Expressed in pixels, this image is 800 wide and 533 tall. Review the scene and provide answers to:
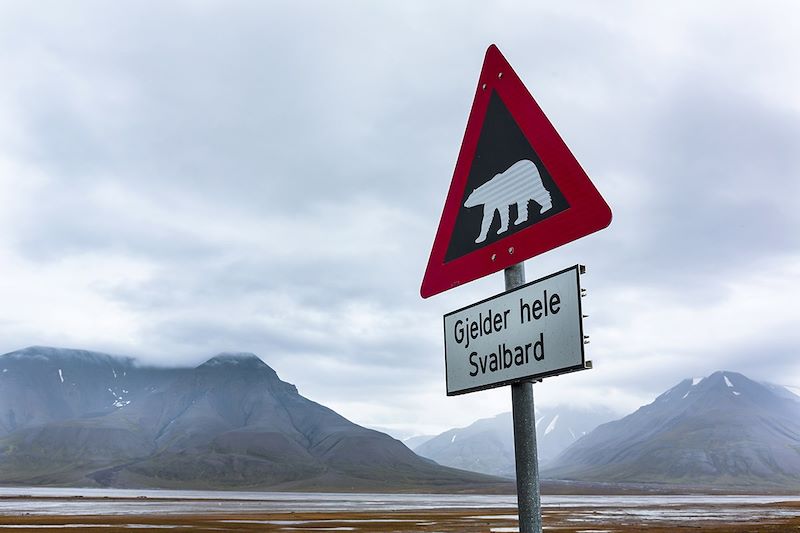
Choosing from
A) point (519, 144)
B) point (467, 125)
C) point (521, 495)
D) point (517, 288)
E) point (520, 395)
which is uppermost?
point (467, 125)

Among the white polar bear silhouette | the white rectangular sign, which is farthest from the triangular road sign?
the white rectangular sign

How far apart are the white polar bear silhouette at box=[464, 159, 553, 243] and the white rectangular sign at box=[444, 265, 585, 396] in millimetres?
421

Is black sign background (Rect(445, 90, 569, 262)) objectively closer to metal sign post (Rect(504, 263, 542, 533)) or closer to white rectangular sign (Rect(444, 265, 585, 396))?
white rectangular sign (Rect(444, 265, 585, 396))

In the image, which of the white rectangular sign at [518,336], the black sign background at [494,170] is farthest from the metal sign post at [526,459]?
the black sign background at [494,170]

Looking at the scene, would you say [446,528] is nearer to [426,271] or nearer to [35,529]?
[35,529]

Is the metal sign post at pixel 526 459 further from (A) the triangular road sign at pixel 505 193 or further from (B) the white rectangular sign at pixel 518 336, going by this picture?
(A) the triangular road sign at pixel 505 193

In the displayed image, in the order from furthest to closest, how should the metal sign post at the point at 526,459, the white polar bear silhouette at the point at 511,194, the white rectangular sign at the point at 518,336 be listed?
the white polar bear silhouette at the point at 511,194 < the metal sign post at the point at 526,459 < the white rectangular sign at the point at 518,336

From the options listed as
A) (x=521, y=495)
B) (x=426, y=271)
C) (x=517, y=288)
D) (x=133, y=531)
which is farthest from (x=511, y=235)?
(x=133, y=531)

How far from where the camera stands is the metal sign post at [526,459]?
11.5ft

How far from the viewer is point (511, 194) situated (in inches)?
154

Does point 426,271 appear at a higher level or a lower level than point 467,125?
lower

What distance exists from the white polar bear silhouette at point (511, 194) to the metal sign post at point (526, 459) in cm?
89

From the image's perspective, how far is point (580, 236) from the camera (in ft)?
11.4

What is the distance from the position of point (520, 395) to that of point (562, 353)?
1.53 feet
